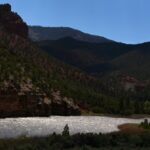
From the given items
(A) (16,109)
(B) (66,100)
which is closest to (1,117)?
(A) (16,109)

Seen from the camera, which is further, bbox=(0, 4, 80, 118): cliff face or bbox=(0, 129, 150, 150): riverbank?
bbox=(0, 4, 80, 118): cliff face

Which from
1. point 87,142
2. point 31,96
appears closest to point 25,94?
point 31,96

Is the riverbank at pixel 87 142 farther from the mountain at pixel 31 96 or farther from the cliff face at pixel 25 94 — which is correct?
the mountain at pixel 31 96

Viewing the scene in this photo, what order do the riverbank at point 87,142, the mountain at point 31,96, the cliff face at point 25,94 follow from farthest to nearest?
the mountain at point 31,96 → the cliff face at point 25,94 → the riverbank at point 87,142

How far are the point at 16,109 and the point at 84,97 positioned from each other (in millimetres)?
34509

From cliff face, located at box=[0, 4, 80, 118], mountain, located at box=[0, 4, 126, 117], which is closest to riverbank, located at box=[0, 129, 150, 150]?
cliff face, located at box=[0, 4, 80, 118]

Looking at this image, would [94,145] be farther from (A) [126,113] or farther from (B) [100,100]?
(B) [100,100]

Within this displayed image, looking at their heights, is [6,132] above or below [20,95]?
below

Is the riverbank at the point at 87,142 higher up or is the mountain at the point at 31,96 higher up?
the mountain at the point at 31,96

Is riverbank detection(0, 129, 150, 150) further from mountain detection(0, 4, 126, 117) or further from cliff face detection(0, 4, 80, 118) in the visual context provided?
mountain detection(0, 4, 126, 117)

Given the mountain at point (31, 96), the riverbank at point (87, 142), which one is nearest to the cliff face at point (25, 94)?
the mountain at point (31, 96)

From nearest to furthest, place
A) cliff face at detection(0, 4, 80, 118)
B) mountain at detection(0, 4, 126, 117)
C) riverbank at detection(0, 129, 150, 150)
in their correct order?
riverbank at detection(0, 129, 150, 150), cliff face at detection(0, 4, 80, 118), mountain at detection(0, 4, 126, 117)

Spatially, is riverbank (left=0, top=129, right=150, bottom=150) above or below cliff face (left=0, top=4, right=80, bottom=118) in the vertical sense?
below

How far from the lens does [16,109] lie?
81.4 metres
